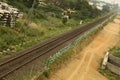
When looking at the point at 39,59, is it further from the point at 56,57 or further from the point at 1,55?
the point at 1,55

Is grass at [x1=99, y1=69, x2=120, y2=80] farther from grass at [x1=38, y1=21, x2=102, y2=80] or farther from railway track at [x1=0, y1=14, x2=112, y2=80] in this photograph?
railway track at [x1=0, y1=14, x2=112, y2=80]

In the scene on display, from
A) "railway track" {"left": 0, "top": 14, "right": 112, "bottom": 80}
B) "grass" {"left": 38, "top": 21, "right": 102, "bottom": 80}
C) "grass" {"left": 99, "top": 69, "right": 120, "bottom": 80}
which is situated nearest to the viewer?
"railway track" {"left": 0, "top": 14, "right": 112, "bottom": 80}

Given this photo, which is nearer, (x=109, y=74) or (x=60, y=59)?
(x=60, y=59)

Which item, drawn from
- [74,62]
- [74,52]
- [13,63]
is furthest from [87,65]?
[13,63]

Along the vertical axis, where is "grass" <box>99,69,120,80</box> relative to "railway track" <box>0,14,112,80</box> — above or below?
below

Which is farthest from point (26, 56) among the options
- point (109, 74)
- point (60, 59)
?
point (109, 74)

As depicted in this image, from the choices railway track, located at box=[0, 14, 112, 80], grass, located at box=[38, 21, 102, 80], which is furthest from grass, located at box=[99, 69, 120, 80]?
railway track, located at box=[0, 14, 112, 80]

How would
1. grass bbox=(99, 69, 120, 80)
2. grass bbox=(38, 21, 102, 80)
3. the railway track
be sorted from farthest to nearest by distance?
grass bbox=(99, 69, 120, 80) → grass bbox=(38, 21, 102, 80) → the railway track

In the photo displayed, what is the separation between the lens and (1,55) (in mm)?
25469

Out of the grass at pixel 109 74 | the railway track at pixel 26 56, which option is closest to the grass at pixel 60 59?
the railway track at pixel 26 56

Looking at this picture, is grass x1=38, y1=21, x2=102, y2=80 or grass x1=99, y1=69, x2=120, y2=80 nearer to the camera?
grass x1=38, y1=21, x2=102, y2=80

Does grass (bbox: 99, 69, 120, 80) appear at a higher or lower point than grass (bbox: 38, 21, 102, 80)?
lower

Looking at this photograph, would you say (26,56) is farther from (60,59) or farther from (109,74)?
(109,74)

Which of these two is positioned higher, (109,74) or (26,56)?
(26,56)
